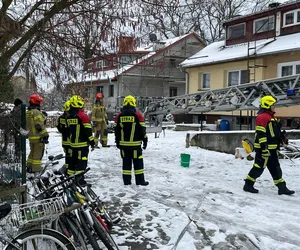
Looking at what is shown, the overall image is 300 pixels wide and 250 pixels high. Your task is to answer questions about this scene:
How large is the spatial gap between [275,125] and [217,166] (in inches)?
115

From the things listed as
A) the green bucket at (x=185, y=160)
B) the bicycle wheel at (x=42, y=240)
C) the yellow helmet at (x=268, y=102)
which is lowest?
the green bucket at (x=185, y=160)

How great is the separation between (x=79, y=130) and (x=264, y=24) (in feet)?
54.6

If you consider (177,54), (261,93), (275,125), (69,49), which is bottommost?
(275,125)

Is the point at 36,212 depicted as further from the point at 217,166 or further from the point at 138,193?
the point at 217,166

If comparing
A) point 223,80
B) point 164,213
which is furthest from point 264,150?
point 223,80

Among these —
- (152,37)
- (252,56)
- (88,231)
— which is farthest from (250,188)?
(252,56)

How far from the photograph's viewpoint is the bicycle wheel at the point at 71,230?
145 inches

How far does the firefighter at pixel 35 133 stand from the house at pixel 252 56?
10.8 m

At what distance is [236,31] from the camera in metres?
22.2

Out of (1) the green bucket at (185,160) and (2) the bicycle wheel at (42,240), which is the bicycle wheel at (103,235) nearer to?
(2) the bicycle wheel at (42,240)

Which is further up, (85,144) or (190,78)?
(190,78)

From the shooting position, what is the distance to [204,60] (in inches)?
874

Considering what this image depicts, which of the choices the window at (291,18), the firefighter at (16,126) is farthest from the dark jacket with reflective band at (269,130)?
the window at (291,18)

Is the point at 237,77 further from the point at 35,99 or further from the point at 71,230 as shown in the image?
the point at 71,230
